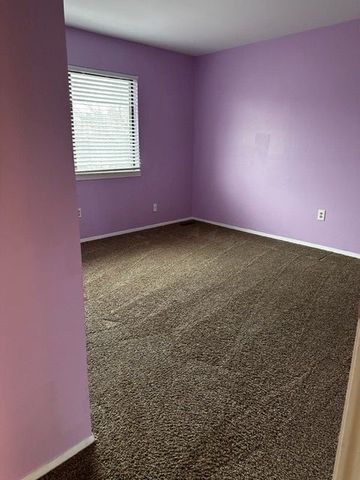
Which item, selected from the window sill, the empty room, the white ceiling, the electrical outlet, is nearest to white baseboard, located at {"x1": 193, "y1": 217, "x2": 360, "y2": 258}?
the empty room

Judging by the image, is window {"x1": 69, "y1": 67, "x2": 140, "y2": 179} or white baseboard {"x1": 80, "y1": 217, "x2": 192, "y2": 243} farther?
white baseboard {"x1": 80, "y1": 217, "x2": 192, "y2": 243}

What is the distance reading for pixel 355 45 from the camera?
133 inches

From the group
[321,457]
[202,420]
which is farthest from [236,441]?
[321,457]

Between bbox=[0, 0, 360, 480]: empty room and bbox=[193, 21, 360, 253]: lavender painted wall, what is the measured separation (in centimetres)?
2

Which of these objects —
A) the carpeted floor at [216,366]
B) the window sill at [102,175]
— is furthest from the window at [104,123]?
the carpeted floor at [216,366]

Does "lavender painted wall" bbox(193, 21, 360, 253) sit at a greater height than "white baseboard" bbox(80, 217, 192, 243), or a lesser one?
greater

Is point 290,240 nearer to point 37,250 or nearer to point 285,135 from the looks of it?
point 285,135

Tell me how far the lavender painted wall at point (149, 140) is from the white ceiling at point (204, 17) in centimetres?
22

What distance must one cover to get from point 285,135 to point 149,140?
1.73 metres

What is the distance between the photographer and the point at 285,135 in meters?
4.09

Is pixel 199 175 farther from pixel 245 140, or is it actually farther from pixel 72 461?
pixel 72 461

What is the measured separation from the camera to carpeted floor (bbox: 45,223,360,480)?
1.37 m

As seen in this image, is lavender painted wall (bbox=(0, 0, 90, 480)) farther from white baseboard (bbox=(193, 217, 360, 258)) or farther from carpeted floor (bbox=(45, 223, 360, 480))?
white baseboard (bbox=(193, 217, 360, 258))

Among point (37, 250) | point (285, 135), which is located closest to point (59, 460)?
point (37, 250)
